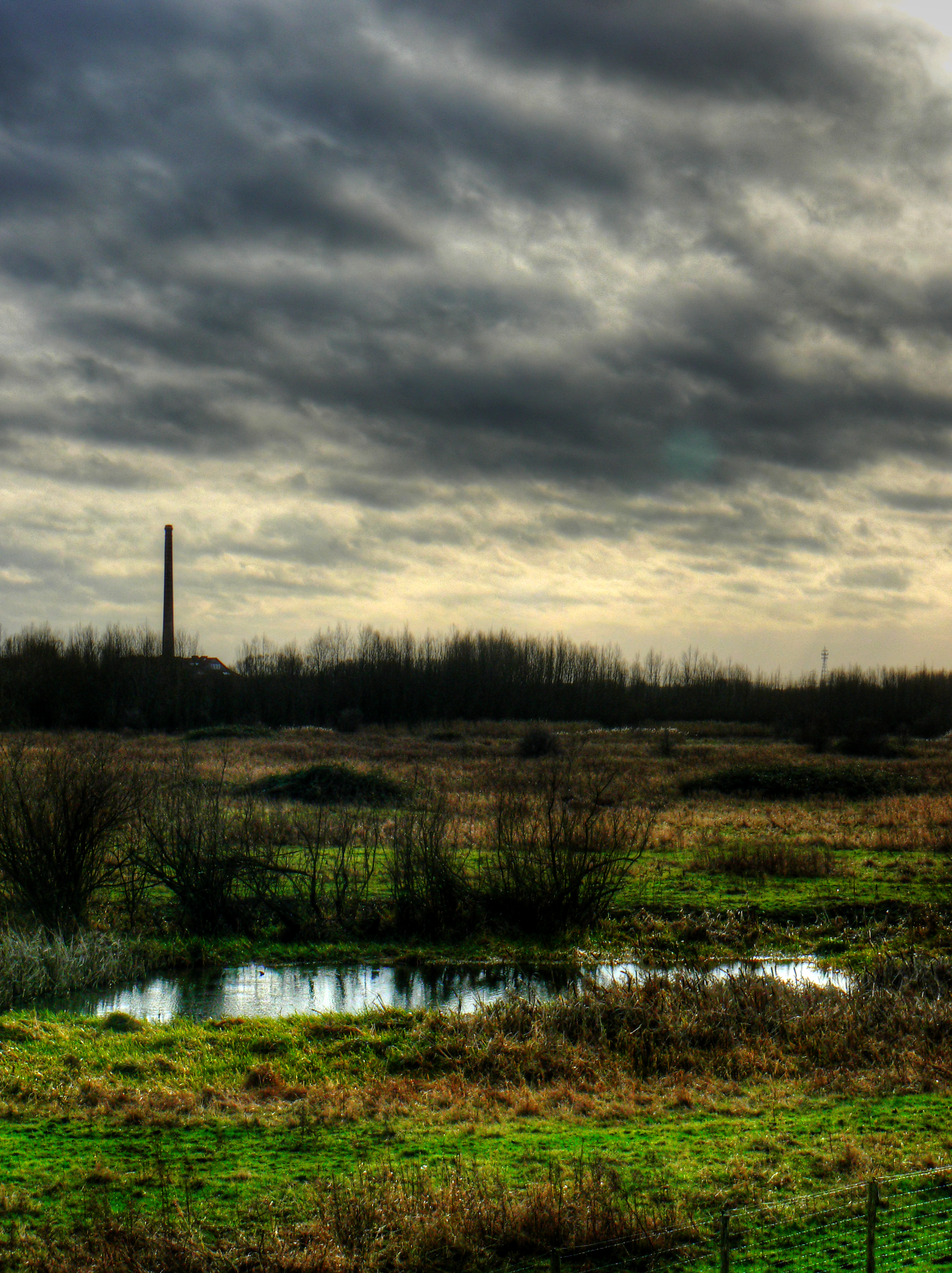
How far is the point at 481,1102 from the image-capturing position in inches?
359

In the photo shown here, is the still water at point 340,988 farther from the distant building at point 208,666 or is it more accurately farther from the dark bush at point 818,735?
the distant building at point 208,666

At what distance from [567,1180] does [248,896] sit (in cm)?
1211

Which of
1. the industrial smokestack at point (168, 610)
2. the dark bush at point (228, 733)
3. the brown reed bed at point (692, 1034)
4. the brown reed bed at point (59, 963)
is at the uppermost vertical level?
the industrial smokestack at point (168, 610)

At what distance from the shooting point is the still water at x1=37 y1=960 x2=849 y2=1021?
539 inches

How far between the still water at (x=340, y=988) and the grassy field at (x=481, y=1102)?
0.67 meters

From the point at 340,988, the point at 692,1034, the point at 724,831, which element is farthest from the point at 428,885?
the point at 724,831

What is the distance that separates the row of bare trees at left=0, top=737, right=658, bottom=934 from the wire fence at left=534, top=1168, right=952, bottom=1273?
36.2 feet

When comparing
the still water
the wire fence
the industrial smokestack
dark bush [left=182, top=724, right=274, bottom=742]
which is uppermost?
the industrial smokestack

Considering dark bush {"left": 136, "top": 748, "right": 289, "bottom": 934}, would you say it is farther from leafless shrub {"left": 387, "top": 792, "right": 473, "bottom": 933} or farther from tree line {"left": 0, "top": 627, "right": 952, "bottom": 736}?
tree line {"left": 0, "top": 627, "right": 952, "bottom": 736}

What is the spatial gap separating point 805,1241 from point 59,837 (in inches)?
540

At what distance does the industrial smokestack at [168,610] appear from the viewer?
8169 centimetres

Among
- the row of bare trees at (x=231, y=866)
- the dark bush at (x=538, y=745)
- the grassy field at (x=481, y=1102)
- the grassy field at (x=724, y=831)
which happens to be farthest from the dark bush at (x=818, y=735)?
the row of bare trees at (x=231, y=866)

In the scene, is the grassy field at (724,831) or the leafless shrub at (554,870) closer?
the grassy field at (724,831)

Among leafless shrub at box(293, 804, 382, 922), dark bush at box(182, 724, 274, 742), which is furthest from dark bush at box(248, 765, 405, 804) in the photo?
dark bush at box(182, 724, 274, 742)
